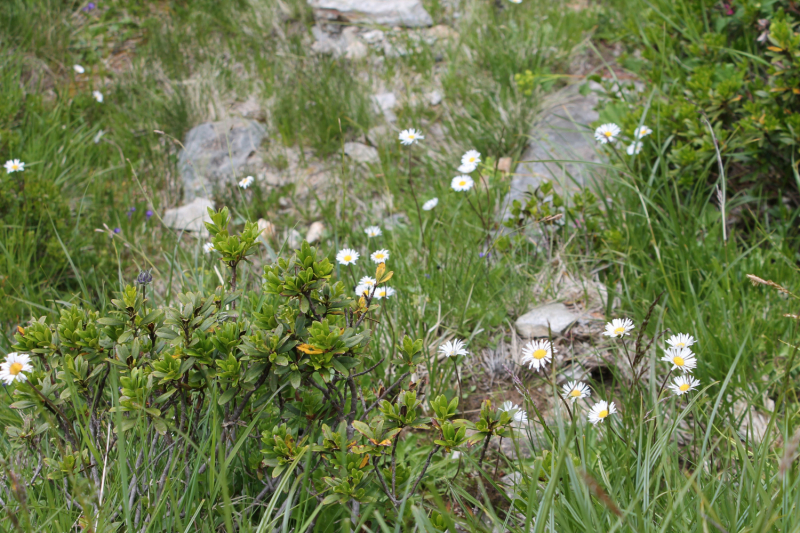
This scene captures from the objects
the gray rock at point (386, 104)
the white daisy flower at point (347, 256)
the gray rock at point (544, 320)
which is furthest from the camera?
the gray rock at point (386, 104)

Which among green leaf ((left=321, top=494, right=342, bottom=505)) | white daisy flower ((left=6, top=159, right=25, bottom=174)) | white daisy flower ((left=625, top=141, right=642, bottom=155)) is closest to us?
green leaf ((left=321, top=494, right=342, bottom=505))

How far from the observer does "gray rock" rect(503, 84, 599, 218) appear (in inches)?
133

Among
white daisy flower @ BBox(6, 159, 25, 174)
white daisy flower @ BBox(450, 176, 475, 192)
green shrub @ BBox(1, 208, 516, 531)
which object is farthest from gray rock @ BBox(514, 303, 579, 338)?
white daisy flower @ BBox(6, 159, 25, 174)

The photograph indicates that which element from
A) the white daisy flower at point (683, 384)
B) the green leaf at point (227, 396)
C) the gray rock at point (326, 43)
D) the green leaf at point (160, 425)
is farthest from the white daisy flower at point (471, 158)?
the gray rock at point (326, 43)

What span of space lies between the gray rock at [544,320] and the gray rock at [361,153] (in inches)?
80.1

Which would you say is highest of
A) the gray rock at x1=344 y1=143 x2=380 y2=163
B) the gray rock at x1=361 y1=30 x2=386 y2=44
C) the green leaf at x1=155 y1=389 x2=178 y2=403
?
the gray rock at x1=361 y1=30 x2=386 y2=44

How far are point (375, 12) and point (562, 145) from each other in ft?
8.95

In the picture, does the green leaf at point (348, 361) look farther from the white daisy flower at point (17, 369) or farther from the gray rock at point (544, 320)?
the gray rock at point (544, 320)

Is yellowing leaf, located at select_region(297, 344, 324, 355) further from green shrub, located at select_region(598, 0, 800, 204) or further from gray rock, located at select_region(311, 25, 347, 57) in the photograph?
→ gray rock, located at select_region(311, 25, 347, 57)

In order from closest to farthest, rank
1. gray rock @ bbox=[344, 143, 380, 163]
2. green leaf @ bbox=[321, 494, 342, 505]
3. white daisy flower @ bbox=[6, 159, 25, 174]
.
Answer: green leaf @ bbox=[321, 494, 342, 505], white daisy flower @ bbox=[6, 159, 25, 174], gray rock @ bbox=[344, 143, 380, 163]

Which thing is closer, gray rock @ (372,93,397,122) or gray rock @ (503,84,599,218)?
gray rock @ (503,84,599,218)

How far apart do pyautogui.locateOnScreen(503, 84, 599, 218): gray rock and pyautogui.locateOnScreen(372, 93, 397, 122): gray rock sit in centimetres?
126

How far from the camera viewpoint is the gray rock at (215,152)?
4.23 m

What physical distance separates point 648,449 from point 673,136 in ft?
6.10
